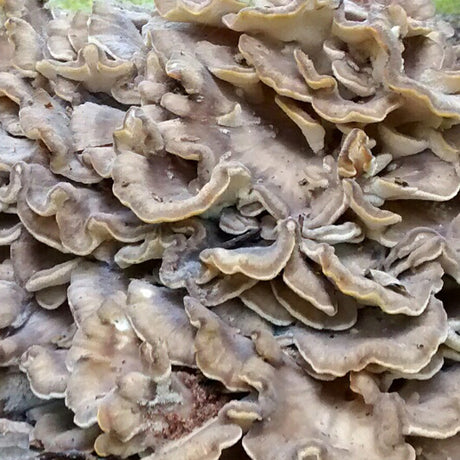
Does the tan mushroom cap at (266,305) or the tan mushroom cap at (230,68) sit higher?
the tan mushroom cap at (230,68)

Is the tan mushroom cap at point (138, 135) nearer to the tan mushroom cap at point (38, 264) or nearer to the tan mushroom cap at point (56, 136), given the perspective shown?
the tan mushroom cap at point (56, 136)

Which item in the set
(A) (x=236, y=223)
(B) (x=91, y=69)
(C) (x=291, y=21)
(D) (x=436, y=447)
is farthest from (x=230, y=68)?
(D) (x=436, y=447)

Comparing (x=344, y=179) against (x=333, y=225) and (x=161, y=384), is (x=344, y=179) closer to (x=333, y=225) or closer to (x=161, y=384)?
(x=333, y=225)

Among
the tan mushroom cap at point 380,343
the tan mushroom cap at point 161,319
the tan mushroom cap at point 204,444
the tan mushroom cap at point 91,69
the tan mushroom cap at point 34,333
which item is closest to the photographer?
the tan mushroom cap at point 204,444

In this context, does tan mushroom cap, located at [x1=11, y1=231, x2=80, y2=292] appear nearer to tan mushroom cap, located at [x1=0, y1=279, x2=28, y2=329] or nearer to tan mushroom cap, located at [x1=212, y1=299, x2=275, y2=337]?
tan mushroom cap, located at [x1=0, y1=279, x2=28, y2=329]

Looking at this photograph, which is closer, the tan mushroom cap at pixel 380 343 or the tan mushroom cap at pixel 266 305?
the tan mushroom cap at pixel 380 343

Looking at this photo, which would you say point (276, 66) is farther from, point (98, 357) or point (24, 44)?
point (24, 44)

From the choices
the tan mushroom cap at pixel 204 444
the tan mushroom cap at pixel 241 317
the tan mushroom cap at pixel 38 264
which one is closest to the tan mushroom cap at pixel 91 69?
the tan mushroom cap at pixel 38 264

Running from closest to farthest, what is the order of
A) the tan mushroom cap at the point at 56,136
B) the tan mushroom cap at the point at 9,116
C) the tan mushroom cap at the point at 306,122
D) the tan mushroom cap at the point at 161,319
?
the tan mushroom cap at the point at 161,319
the tan mushroom cap at the point at 306,122
the tan mushroom cap at the point at 56,136
the tan mushroom cap at the point at 9,116

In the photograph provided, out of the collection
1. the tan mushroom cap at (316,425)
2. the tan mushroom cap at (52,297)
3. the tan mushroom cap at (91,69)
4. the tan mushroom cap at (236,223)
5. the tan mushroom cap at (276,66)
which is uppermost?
the tan mushroom cap at (276,66)
